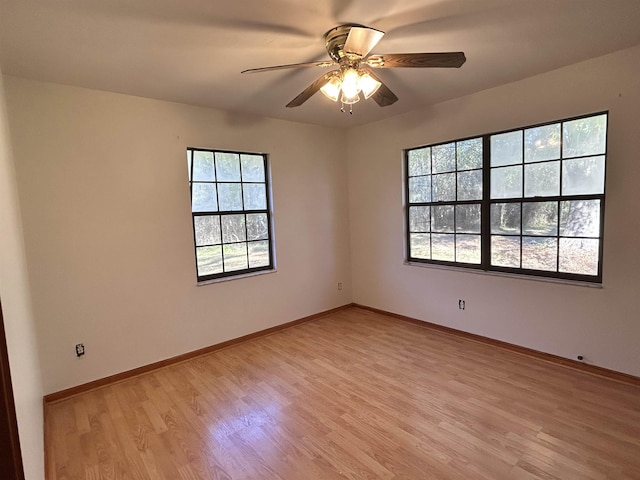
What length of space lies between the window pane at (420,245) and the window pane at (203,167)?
99.3 inches

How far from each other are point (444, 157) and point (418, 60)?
2050mm

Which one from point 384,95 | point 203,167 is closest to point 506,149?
point 384,95

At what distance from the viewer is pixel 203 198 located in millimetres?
3543

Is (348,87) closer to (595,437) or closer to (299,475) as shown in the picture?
(299,475)

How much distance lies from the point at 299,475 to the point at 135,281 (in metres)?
2.23

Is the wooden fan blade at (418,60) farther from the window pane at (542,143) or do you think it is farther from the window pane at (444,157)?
the window pane at (444,157)

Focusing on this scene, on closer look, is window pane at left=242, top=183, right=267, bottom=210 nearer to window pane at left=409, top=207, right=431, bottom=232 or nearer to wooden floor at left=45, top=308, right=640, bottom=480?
wooden floor at left=45, top=308, right=640, bottom=480

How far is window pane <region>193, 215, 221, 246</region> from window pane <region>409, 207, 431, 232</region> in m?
2.35

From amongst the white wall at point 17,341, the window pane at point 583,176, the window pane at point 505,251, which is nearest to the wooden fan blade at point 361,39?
the white wall at point 17,341

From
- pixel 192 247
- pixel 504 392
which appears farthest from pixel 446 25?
pixel 192 247

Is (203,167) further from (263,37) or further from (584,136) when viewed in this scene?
(584,136)

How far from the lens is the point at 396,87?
3088 millimetres

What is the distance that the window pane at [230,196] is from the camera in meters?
3.68

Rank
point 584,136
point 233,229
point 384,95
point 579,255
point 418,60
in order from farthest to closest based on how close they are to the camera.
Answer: point 233,229 → point 579,255 → point 584,136 → point 384,95 → point 418,60
